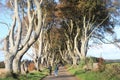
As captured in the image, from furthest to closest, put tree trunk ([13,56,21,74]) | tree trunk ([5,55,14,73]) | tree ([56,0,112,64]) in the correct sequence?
1. tree ([56,0,112,64])
2. tree trunk ([13,56,21,74])
3. tree trunk ([5,55,14,73])

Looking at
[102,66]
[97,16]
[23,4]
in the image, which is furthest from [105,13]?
[102,66]

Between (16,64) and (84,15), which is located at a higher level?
(84,15)

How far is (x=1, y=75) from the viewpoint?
28297mm

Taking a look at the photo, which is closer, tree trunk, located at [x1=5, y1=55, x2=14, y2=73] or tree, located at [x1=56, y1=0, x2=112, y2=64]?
tree trunk, located at [x1=5, y1=55, x2=14, y2=73]

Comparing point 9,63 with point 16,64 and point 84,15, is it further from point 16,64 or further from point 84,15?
point 84,15

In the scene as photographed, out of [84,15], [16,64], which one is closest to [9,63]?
[16,64]

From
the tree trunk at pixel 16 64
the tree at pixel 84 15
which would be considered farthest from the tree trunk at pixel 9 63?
the tree at pixel 84 15

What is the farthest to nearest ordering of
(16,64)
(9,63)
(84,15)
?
(84,15) → (16,64) → (9,63)

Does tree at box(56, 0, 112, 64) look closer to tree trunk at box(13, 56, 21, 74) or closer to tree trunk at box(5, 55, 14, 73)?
tree trunk at box(13, 56, 21, 74)

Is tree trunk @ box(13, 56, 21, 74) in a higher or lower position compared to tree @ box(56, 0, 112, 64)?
lower

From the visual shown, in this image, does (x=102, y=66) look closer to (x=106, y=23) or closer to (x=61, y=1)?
(x=61, y=1)

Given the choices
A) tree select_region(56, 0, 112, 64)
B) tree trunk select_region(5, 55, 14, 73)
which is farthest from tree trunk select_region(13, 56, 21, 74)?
tree select_region(56, 0, 112, 64)

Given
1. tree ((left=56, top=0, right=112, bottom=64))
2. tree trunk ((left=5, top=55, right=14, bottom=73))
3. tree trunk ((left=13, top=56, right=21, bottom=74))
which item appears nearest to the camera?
tree trunk ((left=5, top=55, right=14, bottom=73))

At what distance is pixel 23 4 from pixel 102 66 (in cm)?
1240
